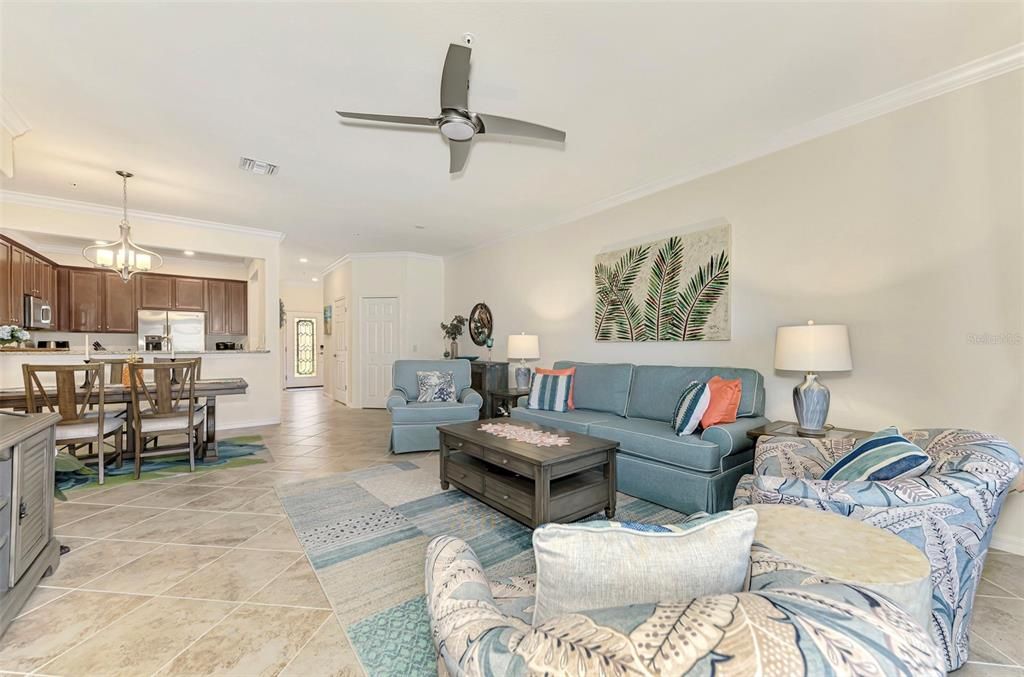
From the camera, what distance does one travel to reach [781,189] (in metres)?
3.28

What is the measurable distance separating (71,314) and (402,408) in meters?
5.13

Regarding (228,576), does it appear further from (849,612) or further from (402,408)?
(849,612)

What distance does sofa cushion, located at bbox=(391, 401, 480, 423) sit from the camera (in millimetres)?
4359

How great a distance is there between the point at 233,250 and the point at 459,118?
476cm

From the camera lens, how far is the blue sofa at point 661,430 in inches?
111

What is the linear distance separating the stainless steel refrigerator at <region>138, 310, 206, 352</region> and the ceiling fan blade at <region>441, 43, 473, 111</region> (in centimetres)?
584

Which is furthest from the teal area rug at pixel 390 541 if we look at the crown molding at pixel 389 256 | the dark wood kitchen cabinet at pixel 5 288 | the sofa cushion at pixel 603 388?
the crown molding at pixel 389 256

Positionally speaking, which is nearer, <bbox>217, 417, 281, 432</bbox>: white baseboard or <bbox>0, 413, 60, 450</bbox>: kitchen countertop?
<bbox>0, 413, 60, 450</bbox>: kitchen countertop

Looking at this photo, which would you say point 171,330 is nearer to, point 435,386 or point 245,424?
point 245,424

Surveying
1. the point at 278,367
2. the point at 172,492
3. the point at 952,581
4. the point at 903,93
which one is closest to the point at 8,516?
the point at 172,492

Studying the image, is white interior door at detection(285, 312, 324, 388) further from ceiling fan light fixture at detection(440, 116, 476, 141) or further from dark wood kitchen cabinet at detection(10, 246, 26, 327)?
ceiling fan light fixture at detection(440, 116, 476, 141)

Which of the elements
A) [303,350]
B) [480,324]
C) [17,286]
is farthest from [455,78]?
[303,350]

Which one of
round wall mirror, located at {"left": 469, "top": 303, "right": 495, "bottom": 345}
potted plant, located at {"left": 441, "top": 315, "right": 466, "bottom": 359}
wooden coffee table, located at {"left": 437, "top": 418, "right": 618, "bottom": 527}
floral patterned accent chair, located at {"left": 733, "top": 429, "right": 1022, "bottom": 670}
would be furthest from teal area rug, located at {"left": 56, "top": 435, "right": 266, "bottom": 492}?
floral patterned accent chair, located at {"left": 733, "top": 429, "right": 1022, "bottom": 670}

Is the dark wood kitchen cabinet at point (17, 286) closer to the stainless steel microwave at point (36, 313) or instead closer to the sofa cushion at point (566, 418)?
the stainless steel microwave at point (36, 313)
